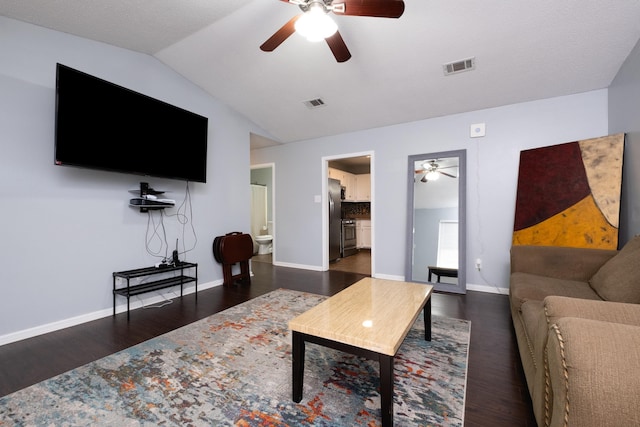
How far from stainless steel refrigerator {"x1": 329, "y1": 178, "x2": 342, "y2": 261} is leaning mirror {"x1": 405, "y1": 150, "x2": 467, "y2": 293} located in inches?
71.7

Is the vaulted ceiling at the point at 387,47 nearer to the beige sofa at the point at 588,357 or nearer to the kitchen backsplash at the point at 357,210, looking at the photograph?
the beige sofa at the point at 588,357

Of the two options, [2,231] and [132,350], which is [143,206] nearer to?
[2,231]

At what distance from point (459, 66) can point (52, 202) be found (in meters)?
4.12

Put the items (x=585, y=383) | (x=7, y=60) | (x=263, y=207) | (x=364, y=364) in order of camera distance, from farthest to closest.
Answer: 1. (x=263, y=207)
2. (x=7, y=60)
3. (x=364, y=364)
4. (x=585, y=383)

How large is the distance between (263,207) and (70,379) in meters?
5.36

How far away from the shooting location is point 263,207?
22.7 ft

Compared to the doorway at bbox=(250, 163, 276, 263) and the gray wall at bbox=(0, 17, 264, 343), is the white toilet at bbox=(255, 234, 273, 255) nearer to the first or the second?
the doorway at bbox=(250, 163, 276, 263)

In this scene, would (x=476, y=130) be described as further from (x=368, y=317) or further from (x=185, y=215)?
(x=185, y=215)

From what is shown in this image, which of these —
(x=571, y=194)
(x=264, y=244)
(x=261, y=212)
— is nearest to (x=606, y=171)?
(x=571, y=194)

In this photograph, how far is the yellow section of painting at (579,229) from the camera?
2.58m

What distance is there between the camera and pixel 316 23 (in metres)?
1.76

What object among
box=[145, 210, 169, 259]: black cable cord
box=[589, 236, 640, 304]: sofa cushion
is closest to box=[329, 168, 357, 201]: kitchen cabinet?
box=[145, 210, 169, 259]: black cable cord

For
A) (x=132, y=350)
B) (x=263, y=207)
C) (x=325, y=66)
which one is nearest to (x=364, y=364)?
(x=132, y=350)

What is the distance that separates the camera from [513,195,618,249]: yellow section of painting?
8.45 ft
